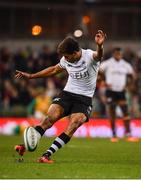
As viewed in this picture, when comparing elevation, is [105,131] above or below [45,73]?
below

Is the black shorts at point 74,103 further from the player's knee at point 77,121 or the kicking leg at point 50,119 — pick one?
the player's knee at point 77,121

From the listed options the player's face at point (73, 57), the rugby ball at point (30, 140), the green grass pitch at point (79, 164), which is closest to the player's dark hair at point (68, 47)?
the player's face at point (73, 57)

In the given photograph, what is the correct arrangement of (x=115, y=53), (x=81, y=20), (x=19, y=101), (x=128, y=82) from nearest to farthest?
(x=115, y=53)
(x=128, y=82)
(x=19, y=101)
(x=81, y=20)

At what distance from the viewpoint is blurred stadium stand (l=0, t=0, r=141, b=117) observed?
3027 cm

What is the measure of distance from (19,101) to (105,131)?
13.4 ft

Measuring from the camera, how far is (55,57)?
98.8 ft

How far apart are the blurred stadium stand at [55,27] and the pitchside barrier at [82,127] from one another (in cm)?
325

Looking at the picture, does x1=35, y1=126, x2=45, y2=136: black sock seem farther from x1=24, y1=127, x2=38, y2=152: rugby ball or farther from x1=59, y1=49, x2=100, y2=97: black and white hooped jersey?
x1=59, y1=49, x2=100, y2=97: black and white hooped jersey

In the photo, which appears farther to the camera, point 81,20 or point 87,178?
point 81,20

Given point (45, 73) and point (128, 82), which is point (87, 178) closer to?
point (45, 73)

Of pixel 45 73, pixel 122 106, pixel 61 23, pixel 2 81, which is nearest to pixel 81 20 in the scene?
pixel 61 23

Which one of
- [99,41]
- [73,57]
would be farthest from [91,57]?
[99,41]

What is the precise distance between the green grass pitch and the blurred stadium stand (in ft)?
37.9

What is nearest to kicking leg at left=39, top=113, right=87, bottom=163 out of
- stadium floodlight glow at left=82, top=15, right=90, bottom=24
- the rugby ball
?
the rugby ball
